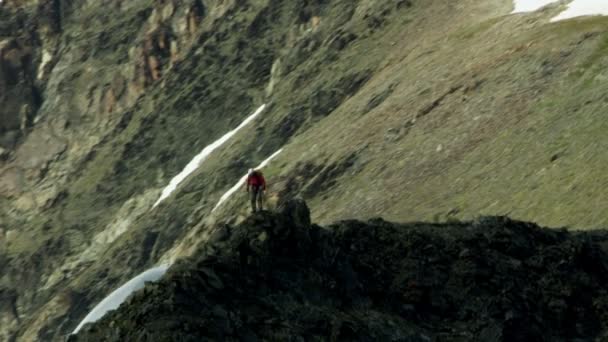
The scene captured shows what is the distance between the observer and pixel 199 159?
416 ft

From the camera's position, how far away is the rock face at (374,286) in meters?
30.1

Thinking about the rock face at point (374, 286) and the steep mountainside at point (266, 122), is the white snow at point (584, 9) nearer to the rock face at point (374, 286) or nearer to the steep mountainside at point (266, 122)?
the steep mountainside at point (266, 122)

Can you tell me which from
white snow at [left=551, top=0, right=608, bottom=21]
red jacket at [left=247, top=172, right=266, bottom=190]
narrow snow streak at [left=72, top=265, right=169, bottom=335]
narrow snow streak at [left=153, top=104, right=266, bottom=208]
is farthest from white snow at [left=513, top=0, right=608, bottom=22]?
narrow snow streak at [left=72, top=265, right=169, bottom=335]

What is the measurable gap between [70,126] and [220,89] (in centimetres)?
1858

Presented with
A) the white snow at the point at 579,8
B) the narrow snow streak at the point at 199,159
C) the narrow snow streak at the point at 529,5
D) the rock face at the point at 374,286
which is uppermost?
the rock face at the point at 374,286

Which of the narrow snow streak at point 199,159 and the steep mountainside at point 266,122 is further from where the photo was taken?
the narrow snow streak at point 199,159

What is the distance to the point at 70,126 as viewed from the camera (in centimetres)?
14575

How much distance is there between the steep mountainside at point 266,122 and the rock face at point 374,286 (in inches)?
957

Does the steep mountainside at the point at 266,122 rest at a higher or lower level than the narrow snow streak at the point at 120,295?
lower

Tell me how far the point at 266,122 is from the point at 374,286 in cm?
8720

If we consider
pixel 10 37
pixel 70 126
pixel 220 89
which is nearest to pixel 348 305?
pixel 220 89

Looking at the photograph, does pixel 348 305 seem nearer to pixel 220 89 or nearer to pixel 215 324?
pixel 215 324

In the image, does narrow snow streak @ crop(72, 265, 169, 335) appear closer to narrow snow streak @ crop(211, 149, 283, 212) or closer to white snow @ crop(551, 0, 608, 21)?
white snow @ crop(551, 0, 608, 21)

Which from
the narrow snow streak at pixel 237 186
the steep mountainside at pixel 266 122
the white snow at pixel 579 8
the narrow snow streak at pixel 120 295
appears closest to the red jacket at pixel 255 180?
the narrow snow streak at pixel 120 295
